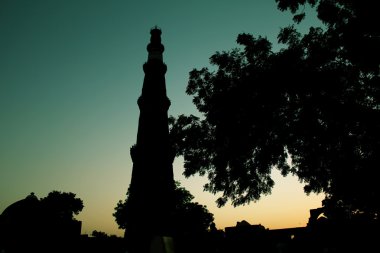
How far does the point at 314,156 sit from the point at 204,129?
18.7ft

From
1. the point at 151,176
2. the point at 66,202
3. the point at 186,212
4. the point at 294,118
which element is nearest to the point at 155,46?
the point at 151,176

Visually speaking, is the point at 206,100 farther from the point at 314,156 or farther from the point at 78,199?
the point at 78,199

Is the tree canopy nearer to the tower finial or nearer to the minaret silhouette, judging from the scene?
the minaret silhouette

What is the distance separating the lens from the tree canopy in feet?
37.7

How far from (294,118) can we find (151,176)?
10.2m

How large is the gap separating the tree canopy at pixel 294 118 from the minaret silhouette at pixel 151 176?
3.85 metres

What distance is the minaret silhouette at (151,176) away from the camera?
58.2 ft

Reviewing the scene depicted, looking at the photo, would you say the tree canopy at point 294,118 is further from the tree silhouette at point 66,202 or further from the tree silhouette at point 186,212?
the tree silhouette at point 66,202

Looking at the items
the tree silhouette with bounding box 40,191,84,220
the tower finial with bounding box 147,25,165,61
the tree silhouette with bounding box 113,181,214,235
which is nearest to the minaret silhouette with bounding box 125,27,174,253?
the tower finial with bounding box 147,25,165,61

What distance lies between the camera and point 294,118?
43.5 feet

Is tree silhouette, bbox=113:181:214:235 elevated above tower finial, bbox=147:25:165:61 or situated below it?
below

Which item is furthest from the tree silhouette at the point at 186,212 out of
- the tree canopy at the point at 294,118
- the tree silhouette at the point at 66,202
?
the tree canopy at the point at 294,118

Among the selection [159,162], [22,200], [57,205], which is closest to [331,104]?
[159,162]

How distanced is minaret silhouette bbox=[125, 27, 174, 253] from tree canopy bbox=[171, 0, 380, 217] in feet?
12.6
